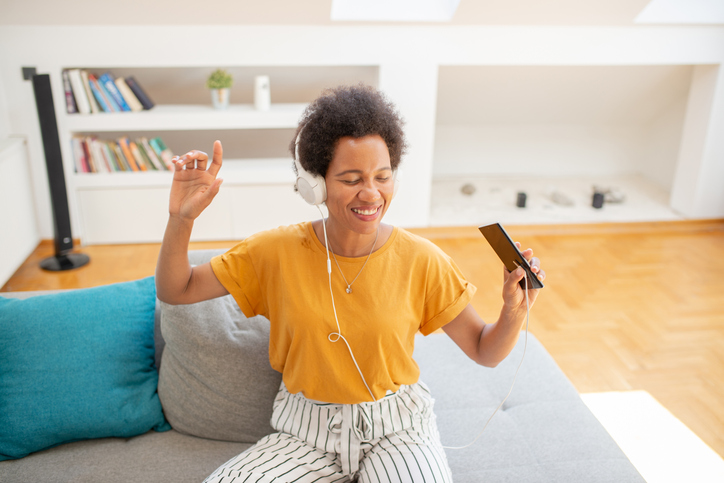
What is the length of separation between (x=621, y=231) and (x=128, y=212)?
338 centimetres

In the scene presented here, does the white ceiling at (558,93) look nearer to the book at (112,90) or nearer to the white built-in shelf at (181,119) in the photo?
the white built-in shelf at (181,119)

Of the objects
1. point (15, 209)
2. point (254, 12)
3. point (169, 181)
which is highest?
point (254, 12)

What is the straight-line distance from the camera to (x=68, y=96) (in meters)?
3.55

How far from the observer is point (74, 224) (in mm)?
3758

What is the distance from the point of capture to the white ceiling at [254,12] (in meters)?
3.31

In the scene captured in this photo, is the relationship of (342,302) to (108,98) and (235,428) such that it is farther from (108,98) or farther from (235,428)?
(108,98)

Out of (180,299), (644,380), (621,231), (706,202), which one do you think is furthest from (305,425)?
(706,202)

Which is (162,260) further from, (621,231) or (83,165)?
(621,231)

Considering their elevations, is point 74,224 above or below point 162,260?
below

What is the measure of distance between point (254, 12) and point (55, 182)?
152 cm

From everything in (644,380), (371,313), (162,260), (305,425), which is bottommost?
(644,380)

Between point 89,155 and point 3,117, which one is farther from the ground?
point 3,117

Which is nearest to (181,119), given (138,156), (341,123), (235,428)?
(138,156)

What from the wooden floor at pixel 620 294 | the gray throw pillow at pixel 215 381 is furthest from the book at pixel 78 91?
the gray throw pillow at pixel 215 381
